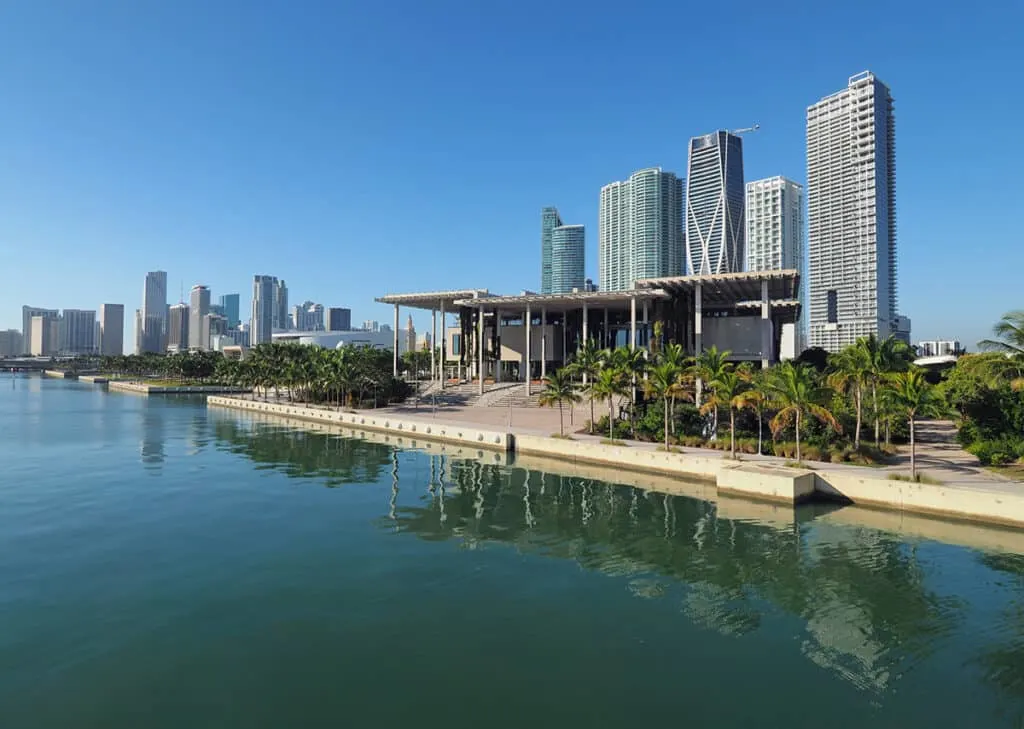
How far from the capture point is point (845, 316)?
197125mm

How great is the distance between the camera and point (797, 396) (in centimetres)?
3853

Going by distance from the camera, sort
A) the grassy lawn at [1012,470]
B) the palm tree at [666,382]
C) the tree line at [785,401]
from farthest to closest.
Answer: the palm tree at [666,382], the tree line at [785,401], the grassy lawn at [1012,470]

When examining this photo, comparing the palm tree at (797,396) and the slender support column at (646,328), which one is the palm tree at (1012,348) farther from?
the slender support column at (646,328)

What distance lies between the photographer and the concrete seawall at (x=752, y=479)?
97.9 feet

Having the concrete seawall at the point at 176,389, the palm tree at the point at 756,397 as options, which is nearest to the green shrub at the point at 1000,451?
the palm tree at the point at 756,397

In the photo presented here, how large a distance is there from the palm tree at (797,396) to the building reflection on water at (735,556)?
8027 millimetres

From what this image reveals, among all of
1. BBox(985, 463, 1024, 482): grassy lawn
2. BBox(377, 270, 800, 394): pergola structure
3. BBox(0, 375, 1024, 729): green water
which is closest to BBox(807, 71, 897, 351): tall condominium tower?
BBox(377, 270, 800, 394): pergola structure

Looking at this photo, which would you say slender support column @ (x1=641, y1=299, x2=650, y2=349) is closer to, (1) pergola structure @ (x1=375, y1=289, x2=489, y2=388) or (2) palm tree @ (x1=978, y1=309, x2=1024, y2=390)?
(1) pergola structure @ (x1=375, y1=289, x2=489, y2=388)

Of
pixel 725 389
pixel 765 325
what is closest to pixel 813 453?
pixel 725 389

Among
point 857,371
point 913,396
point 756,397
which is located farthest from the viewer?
point 857,371

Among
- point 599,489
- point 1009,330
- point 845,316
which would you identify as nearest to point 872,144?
point 845,316

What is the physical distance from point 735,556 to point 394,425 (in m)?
49.3

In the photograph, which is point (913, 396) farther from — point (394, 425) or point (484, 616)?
point (394, 425)

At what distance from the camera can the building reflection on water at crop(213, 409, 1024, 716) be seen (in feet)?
56.9
